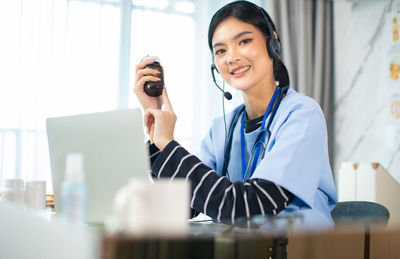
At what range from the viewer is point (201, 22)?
3574 mm

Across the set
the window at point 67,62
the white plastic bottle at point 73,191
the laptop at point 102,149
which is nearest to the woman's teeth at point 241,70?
the laptop at point 102,149

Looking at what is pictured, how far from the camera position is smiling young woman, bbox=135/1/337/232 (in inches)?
43.0

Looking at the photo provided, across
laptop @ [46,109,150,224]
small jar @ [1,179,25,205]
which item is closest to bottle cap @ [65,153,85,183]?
laptop @ [46,109,150,224]

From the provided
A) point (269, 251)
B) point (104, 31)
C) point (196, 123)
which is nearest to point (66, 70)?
point (104, 31)

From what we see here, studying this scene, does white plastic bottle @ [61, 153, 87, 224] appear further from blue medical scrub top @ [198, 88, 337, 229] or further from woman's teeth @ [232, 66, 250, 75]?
woman's teeth @ [232, 66, 250, 75]

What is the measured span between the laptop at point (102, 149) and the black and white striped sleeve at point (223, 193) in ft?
0.64

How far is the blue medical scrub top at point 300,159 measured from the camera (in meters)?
1.13

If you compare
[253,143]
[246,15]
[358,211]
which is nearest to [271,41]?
[246,15]

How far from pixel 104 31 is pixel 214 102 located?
0.98m

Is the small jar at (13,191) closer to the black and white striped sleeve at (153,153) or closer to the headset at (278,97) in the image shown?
the black and white striped sleeve at (153,153)

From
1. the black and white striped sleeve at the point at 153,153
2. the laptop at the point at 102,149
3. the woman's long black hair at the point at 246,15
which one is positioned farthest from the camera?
the woman's long black hair at the point at 246,15

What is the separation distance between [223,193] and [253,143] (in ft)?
1.37

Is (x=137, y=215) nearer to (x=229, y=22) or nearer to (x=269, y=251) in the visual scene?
(x=269, y=251)

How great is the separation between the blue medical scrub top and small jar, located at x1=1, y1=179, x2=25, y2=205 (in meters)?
0.61
